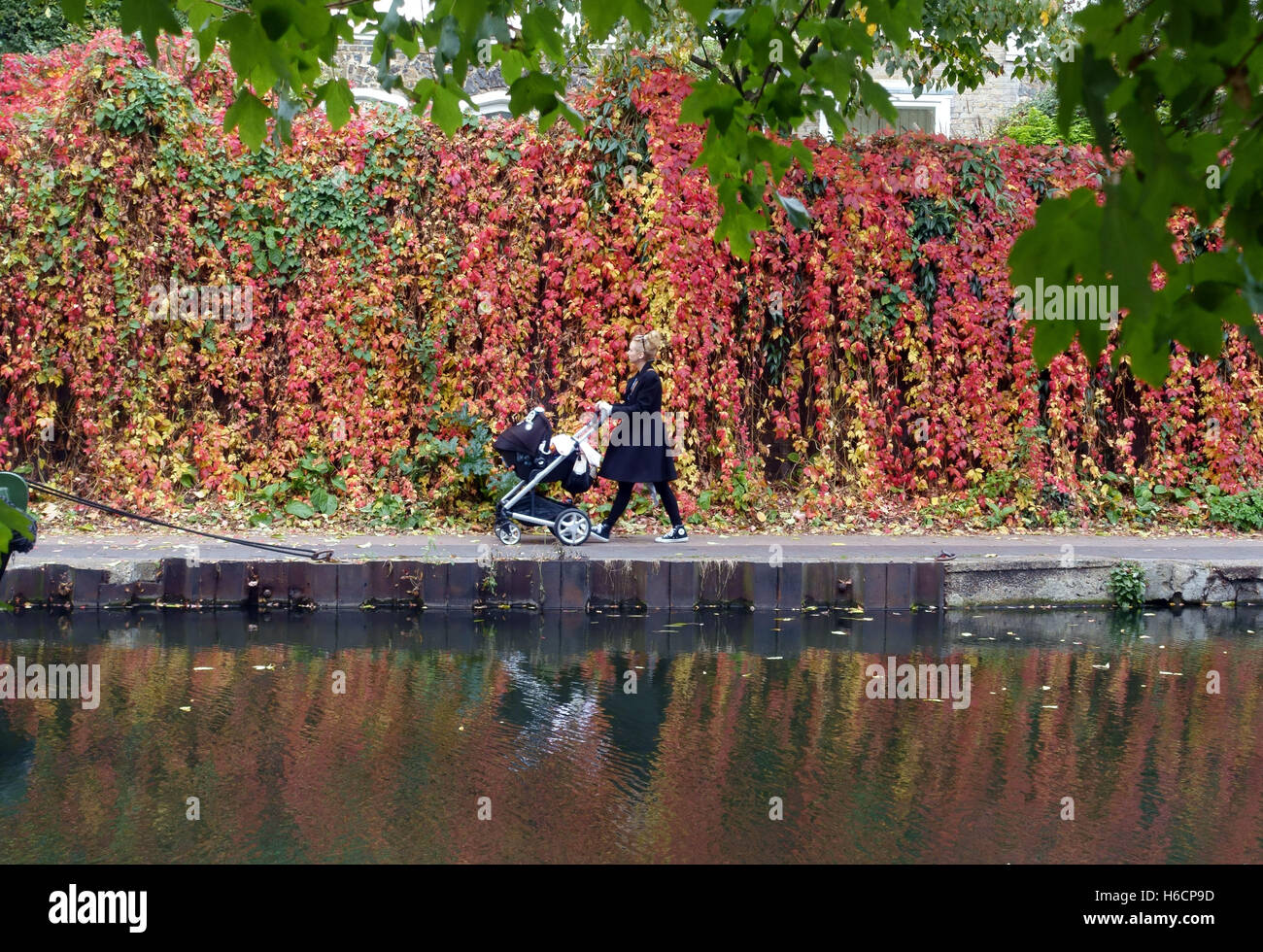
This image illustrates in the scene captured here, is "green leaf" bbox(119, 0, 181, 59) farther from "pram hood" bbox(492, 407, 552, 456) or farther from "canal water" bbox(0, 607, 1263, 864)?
"pram hood" bbox(492, 407, 552, 456)

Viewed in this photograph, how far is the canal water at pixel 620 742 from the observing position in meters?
4.57

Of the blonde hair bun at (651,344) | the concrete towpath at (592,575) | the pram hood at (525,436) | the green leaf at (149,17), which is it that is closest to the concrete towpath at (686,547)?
the concrete towpath at (592,575)

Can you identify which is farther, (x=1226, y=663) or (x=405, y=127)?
(x=405, y=127)

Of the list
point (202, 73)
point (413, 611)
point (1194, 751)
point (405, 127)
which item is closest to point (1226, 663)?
point (1194, 751)

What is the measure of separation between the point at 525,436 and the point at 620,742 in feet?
15.1

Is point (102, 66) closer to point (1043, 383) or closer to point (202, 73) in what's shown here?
point (202, 73)

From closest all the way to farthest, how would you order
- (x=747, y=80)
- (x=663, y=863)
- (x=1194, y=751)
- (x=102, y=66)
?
(x=663, y=863), (x=747, y=80), (x=1194, y=751), (x=102, y=66)

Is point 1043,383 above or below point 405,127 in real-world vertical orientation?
below

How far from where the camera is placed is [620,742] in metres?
5.80

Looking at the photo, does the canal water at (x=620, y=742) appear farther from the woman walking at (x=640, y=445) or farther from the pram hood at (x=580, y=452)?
the woman walking at (x=640, y=445)

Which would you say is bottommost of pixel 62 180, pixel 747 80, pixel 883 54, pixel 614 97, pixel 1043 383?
pixel 1043 383

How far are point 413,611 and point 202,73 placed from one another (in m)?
5.80

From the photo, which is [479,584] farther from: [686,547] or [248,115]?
[248,115]

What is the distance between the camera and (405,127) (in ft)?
38.4
